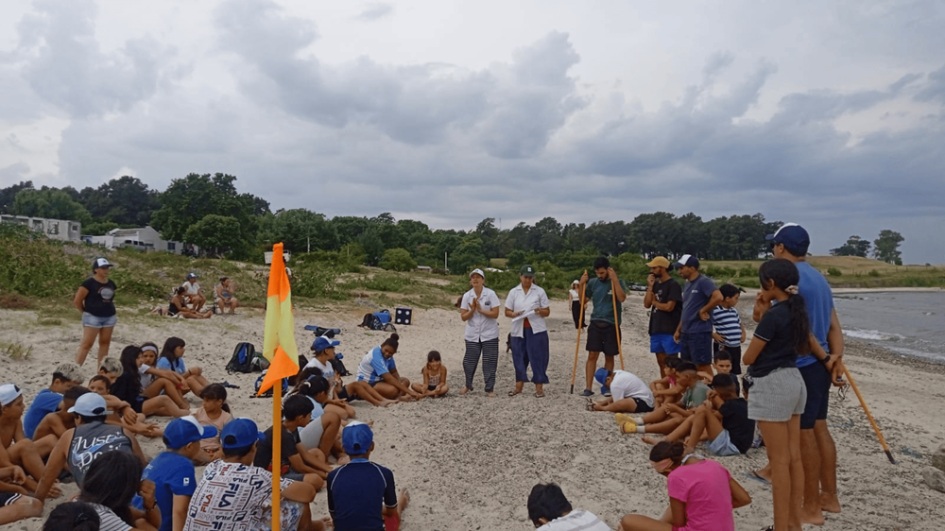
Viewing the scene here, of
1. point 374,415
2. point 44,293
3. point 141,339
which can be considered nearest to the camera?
point 374,415

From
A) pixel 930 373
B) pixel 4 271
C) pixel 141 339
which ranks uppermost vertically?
pixel 4 271

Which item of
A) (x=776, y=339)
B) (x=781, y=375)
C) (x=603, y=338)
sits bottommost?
(x=603, y=338)

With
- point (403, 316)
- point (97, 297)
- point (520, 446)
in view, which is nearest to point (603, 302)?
point (520, 446)

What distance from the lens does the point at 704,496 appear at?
12.0 ft

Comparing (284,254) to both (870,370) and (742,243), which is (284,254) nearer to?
(870,370)

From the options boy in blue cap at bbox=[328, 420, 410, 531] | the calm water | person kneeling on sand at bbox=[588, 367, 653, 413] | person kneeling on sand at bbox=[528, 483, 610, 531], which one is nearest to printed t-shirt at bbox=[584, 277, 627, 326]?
person kneeling on sand at bbox=[588, 367, 653, 413]

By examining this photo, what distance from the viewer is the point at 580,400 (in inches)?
321

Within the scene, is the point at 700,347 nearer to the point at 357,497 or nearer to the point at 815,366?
the point at 815,366

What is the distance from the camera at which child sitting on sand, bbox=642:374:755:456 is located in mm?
5949

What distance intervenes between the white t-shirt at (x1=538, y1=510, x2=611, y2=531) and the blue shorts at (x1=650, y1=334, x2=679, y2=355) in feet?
16.7

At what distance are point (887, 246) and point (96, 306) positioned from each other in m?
163

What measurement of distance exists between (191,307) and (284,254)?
1167 cm

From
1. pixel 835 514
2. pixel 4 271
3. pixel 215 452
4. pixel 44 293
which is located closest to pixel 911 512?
pixel 835 514

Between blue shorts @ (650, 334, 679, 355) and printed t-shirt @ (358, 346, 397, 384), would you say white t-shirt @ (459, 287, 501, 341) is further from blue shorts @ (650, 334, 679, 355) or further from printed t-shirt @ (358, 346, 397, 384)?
blue shorts @ (650, 334, 679, 355)
